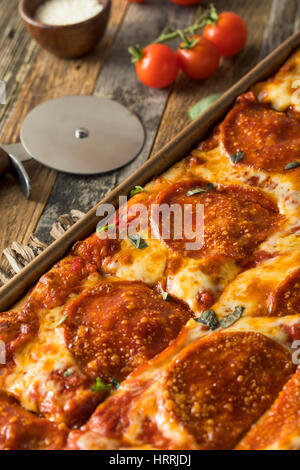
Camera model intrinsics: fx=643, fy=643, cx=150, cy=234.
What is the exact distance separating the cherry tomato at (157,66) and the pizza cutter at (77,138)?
35 cm

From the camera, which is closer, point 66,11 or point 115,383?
point 115,383

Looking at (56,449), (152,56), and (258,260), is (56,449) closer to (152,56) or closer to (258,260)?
(258,260)

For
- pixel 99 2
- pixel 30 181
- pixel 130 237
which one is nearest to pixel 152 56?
pixel 99 2

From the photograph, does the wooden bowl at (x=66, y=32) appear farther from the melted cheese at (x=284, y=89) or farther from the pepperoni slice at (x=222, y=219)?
the pepperoni slice at (x=222, y=219)

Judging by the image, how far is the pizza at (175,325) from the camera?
259 centimetres

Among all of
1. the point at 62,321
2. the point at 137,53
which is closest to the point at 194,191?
the point at 62,321

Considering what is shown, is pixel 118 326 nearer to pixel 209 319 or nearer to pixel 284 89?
pixel 209 319

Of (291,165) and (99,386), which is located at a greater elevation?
(99,386)

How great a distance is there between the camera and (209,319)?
116 inches

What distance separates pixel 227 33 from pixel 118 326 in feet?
11.0

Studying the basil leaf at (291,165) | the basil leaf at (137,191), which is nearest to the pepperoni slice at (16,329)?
the basil leaf at (137,191)

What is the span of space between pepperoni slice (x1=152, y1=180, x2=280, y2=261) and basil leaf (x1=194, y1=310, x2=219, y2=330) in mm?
368

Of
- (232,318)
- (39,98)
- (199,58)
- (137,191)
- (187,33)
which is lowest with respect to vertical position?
(187,33)
